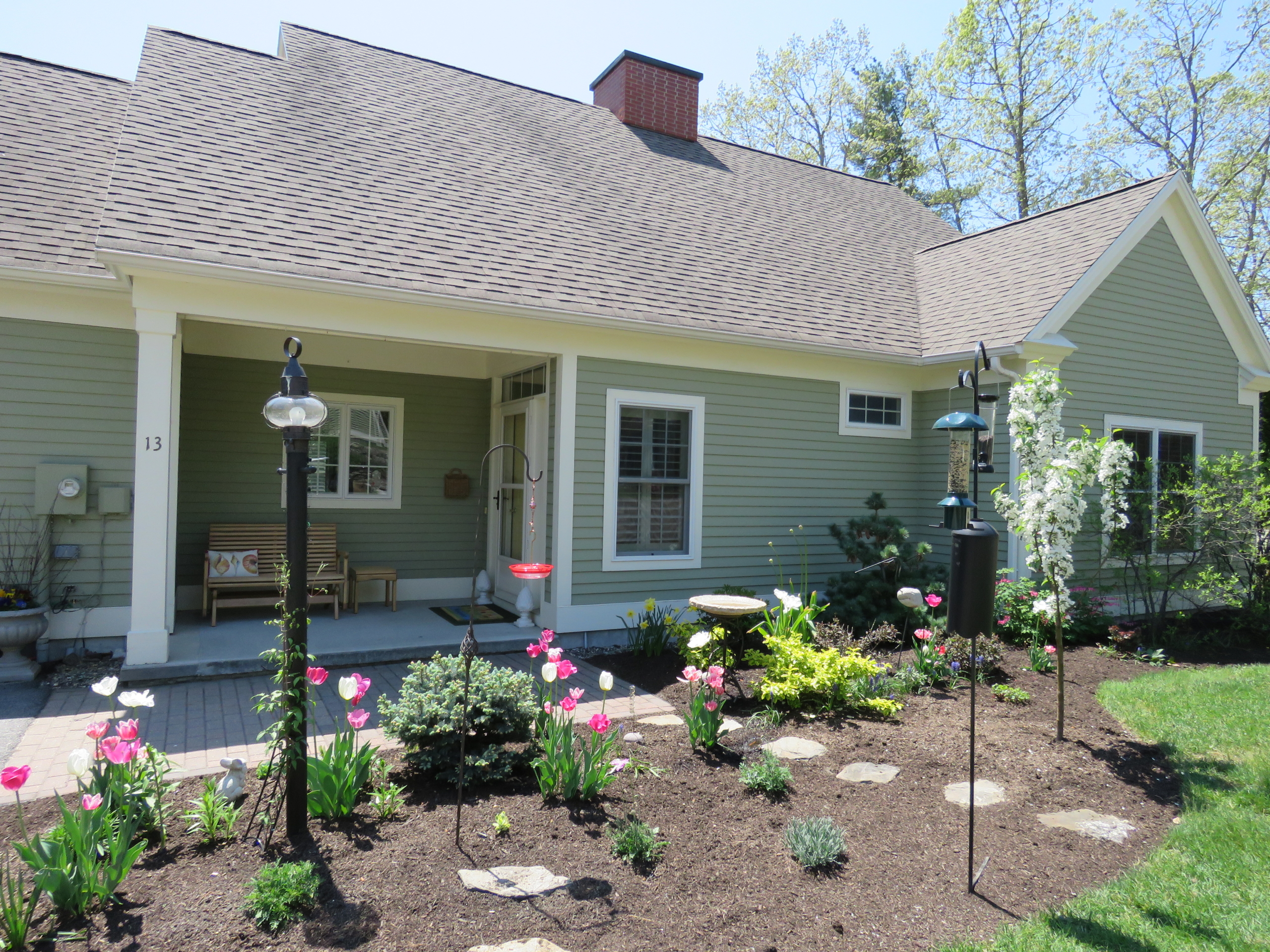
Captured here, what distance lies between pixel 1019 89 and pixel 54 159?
2334 centimetres

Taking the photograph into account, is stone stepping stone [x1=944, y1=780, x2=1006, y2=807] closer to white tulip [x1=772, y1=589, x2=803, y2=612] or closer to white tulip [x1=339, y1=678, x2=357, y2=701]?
white tulip [x1=772, y1=589, x2=803, y2=612]

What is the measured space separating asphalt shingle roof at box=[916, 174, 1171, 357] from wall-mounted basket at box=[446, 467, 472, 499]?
5759mm

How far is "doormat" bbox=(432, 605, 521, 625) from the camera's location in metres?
8.03

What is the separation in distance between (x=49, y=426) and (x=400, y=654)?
3481 mm

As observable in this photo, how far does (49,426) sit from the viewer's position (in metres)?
6.49

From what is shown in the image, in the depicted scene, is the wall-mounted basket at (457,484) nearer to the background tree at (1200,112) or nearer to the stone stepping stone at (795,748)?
the stone stepping stone at (795,748)

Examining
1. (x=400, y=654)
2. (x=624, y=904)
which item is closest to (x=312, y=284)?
(x=400, y=654)

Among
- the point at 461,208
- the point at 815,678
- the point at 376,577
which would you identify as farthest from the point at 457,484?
the point at 815,678

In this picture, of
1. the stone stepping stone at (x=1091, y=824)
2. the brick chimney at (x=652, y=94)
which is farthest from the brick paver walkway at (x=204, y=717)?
the brick chimney at (x=652, y=94)

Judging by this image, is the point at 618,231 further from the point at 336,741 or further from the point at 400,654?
the point at 336,741

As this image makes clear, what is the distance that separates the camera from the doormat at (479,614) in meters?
8.03

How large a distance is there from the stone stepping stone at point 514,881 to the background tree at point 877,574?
202 inches

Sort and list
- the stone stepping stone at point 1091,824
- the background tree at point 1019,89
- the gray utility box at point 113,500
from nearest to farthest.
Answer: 1. the stone stepping stone at point 1091,824
2. the gray utility box at point 113,500
3. the background tree at point 1019,89

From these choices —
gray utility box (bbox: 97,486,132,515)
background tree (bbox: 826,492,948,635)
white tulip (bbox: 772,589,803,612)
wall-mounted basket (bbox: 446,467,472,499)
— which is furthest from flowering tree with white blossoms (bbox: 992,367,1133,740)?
gray utility box (bbox: 97,486,132,515)
